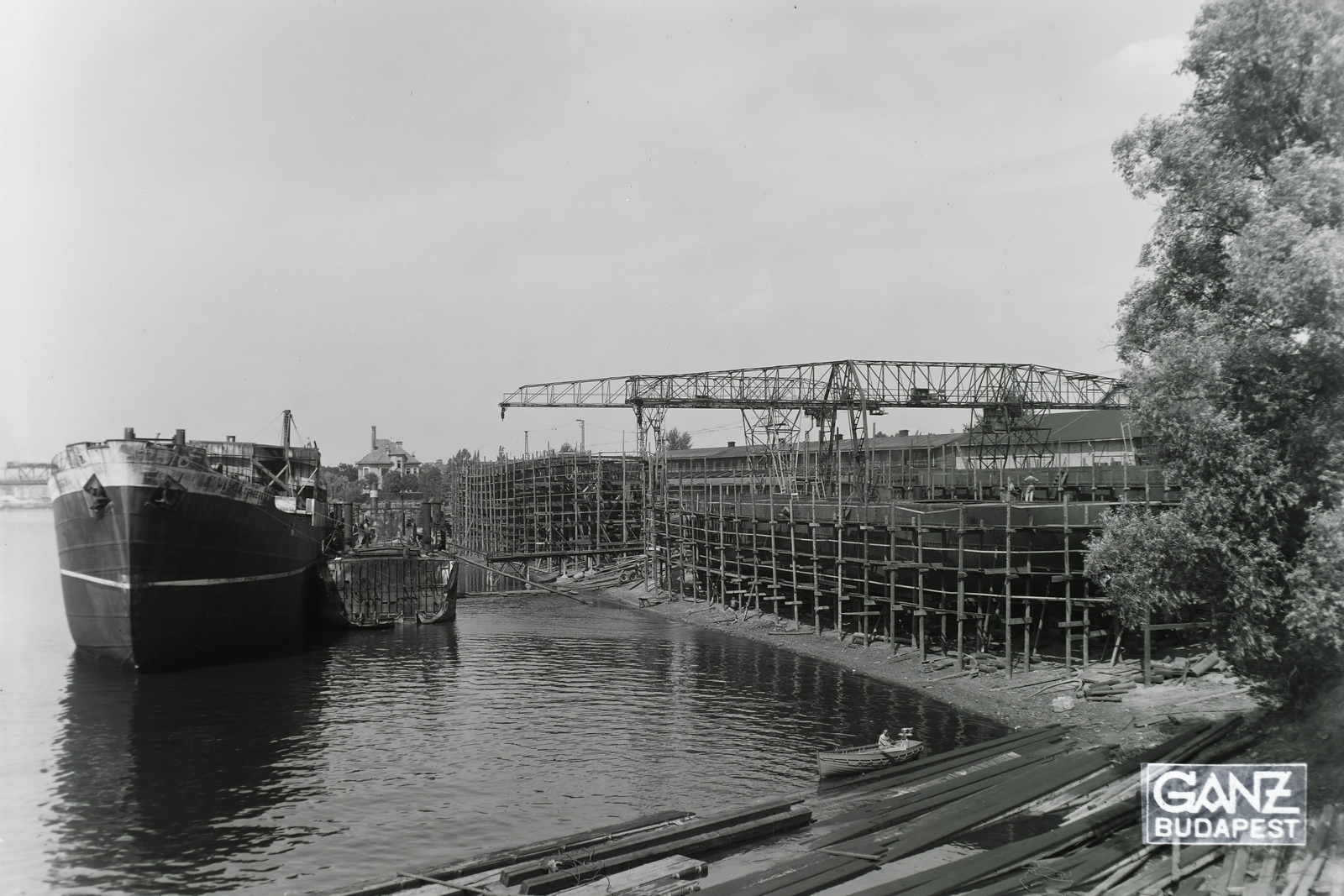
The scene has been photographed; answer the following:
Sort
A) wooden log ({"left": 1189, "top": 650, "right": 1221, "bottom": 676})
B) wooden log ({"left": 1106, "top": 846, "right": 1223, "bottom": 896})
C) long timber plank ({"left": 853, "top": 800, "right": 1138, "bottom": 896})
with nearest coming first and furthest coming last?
wooden log ({"left": 1106, "top": 846, "right": 1223, "bottom": 896}) < long timber plank ({"left": 853, "top": 800, "right": 1138, "bottom": 896}) < wooden log ({"left": 1189, "top": 650, "right": 1221, "bottom": 676})

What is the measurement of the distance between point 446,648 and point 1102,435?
5284 centimetres

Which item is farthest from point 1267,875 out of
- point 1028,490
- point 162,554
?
point 162,554

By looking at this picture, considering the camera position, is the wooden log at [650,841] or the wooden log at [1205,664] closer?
the wooden log at [650,841]

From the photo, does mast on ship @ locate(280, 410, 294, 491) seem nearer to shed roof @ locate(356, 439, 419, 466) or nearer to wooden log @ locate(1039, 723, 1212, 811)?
wooden log @ locate(1039, 723, 1212, 811)

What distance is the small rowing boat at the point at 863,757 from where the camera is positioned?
1834cm

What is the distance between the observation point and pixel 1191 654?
2538cm

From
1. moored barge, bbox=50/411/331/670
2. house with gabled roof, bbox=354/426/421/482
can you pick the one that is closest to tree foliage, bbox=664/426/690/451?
house with gabled roof, bbox=354/426/421/482

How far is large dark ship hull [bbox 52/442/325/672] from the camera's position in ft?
93.7

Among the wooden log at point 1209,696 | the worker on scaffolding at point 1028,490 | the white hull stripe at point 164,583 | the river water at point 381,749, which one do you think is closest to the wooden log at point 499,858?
the river water at point 381,749

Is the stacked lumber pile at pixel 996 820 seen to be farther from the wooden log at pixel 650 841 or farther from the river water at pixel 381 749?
the river water at pixel 381 749

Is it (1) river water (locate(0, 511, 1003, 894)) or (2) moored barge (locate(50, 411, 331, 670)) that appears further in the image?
(2) moored barge (locate(50, 411, 331, 670))

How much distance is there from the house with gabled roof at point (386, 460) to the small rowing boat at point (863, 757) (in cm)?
13806

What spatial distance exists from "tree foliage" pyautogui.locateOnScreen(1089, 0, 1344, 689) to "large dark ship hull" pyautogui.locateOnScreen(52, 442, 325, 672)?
28514 mm

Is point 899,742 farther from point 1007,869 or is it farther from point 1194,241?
point 1194,241
